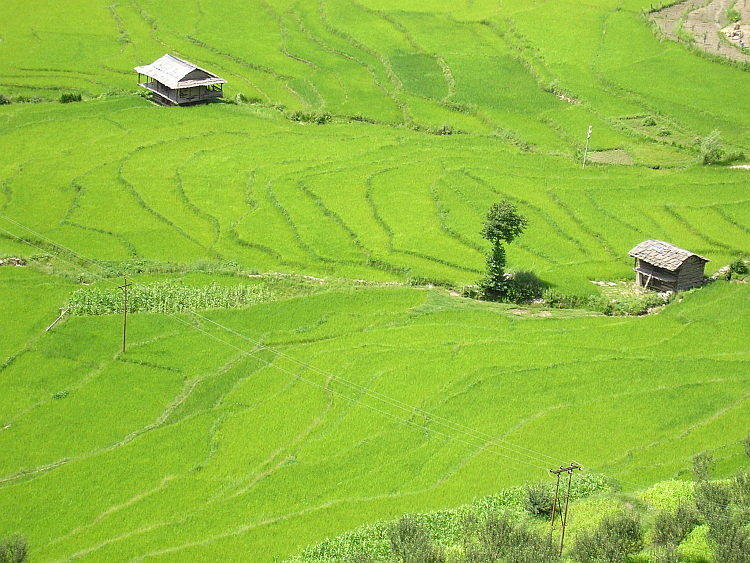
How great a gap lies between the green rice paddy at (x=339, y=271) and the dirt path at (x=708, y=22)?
2423mm

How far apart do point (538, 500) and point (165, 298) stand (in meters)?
16.7

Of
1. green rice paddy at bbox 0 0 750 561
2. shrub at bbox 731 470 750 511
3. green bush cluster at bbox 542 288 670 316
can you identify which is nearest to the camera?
shrub at bbox 731 470 750 511

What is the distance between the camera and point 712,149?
47469 mm

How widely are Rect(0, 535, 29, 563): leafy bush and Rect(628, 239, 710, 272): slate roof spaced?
25025 millimetres

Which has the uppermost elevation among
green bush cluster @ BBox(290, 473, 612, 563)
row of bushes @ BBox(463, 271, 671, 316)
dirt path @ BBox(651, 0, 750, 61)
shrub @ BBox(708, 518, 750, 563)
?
dirt path @ BBox(651, 0, 750, 61)

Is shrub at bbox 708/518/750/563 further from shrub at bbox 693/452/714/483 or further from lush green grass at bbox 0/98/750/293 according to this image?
lush green grass at bbox 0/98/750/293

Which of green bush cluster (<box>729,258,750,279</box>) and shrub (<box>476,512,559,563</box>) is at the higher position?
green bush cluster (<box>729,258,750,279</box>)

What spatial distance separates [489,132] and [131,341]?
28.8 meters

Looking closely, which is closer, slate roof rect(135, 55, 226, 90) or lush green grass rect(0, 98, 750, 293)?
lush green grass rect(0, 98, 750, 293)

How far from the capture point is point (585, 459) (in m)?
25.9

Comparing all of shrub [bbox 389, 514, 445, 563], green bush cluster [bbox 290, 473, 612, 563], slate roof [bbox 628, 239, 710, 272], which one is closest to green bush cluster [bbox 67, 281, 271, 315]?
green bush cluster [bbox 290, 473, 612, 563]

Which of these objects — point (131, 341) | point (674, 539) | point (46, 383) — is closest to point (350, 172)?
point (131, 341)

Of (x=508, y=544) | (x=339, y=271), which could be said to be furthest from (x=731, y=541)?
(x=339, y=271)

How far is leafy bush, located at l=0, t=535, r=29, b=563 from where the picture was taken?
2078cm
